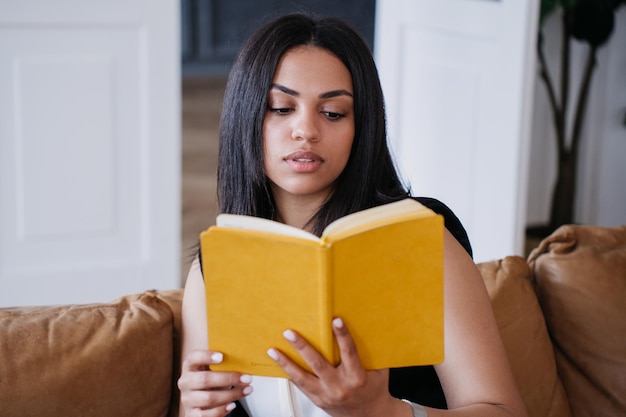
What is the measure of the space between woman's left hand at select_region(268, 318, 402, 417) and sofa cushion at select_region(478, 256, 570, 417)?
65 centimetres

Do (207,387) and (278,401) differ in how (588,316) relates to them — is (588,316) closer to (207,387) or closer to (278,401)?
(278,401)

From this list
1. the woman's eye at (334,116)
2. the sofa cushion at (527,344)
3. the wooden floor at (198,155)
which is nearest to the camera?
the woman's eye at (334,116)

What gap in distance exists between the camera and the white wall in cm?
421

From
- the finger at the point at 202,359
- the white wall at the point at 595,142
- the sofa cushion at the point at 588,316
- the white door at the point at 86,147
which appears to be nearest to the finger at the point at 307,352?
the finger at the point at 202,359

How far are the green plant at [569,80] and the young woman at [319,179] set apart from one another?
8.11ft

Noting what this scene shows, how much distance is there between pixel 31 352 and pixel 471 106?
216 cm

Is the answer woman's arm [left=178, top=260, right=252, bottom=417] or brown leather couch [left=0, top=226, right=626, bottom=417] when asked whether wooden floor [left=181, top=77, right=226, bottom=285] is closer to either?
brown leather couch [left=0, top=226, right=626, bottom=417]

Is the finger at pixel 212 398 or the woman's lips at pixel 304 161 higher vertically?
the woman's lips at pixel 304 161

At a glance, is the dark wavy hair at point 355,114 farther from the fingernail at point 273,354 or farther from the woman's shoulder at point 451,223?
the fingernail at point 273,354

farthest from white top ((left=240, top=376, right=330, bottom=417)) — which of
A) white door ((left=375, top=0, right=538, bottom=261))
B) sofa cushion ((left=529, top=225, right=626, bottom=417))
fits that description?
white door ((left=375, top=0, right=538, bottom=261))

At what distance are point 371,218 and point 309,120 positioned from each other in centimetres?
35

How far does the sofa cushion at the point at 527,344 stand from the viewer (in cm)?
179

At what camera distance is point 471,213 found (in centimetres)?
337

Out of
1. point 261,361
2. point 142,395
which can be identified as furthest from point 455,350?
point 142,395
